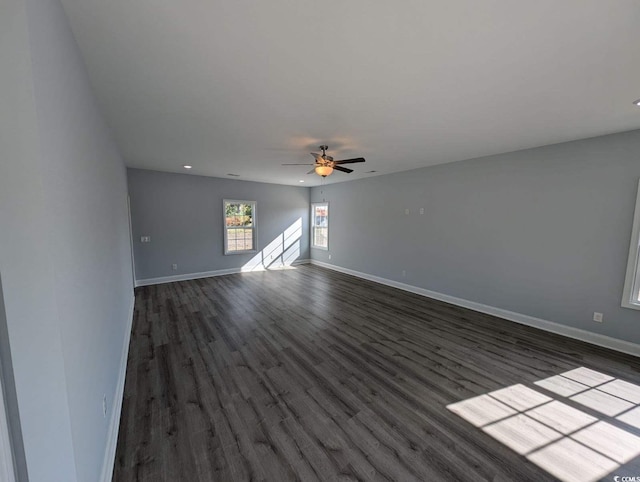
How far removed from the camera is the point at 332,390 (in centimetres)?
232

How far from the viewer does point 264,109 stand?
2.44 metres

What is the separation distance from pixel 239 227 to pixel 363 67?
593 cm

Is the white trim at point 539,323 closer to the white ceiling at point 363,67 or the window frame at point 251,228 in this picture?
the white ceiling at point 363,67

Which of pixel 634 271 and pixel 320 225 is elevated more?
pixel 320 225

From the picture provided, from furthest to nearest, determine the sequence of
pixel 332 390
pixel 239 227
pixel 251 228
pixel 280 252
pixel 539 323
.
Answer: pixel 280 252
pixel 251 228
pixel 239 227
pixel 539 323
pixel 332 390

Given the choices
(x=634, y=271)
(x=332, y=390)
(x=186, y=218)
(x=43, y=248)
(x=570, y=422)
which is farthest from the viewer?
(x=186, y=218)

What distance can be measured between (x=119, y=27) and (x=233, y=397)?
2.77m

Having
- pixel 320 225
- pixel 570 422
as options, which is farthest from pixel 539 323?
pixel 320 225

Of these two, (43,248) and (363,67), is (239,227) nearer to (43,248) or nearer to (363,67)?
(363,67)

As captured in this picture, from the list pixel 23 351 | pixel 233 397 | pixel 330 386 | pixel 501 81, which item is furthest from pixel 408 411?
pixel 501 81

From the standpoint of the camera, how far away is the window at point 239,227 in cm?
680

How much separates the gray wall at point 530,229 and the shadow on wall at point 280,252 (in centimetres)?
331

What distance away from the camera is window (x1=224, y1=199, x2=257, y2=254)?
680 centimetres

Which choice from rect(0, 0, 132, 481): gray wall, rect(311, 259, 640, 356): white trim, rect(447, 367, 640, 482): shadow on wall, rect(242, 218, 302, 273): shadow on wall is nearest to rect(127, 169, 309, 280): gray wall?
rect(242, 218, 302, 273): shadow on wall
